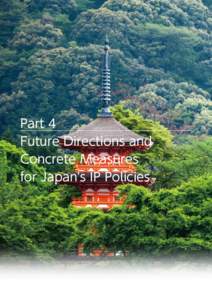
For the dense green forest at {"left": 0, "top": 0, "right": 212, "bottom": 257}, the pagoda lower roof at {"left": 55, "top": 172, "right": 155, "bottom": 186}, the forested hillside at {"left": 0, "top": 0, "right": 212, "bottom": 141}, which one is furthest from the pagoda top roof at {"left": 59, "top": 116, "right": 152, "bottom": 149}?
the forested hillside at {"left": 0, "top": 0, "right": 212, "bottom": 141}

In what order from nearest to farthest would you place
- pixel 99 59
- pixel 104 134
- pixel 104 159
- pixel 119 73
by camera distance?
pixel 104 134 < pixel 104 159 < pixel 99 59 < pixel 119 73

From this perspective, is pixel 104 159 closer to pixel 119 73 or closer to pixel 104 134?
pixel 104 134

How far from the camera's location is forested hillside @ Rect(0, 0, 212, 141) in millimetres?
63688

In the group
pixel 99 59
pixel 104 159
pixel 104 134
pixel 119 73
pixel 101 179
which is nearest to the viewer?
pixel 101 179

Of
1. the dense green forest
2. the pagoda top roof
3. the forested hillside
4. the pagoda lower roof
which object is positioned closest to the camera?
the pagoda lower roof

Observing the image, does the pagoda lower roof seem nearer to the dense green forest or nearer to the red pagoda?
the red pagoda

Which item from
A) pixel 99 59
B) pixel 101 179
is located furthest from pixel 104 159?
pixel 99 59

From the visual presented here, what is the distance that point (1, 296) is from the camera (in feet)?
26.6

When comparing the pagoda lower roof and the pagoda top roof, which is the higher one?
the pagoda top roof

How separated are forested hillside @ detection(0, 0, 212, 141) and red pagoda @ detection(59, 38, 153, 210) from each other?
89.7 feet

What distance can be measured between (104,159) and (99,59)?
116 ft

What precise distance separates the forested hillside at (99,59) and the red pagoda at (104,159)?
27349 mm

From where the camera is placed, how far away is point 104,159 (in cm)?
3114

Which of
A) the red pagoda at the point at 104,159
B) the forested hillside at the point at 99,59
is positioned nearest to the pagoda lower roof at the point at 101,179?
the red pagoda at the point at 104,159
